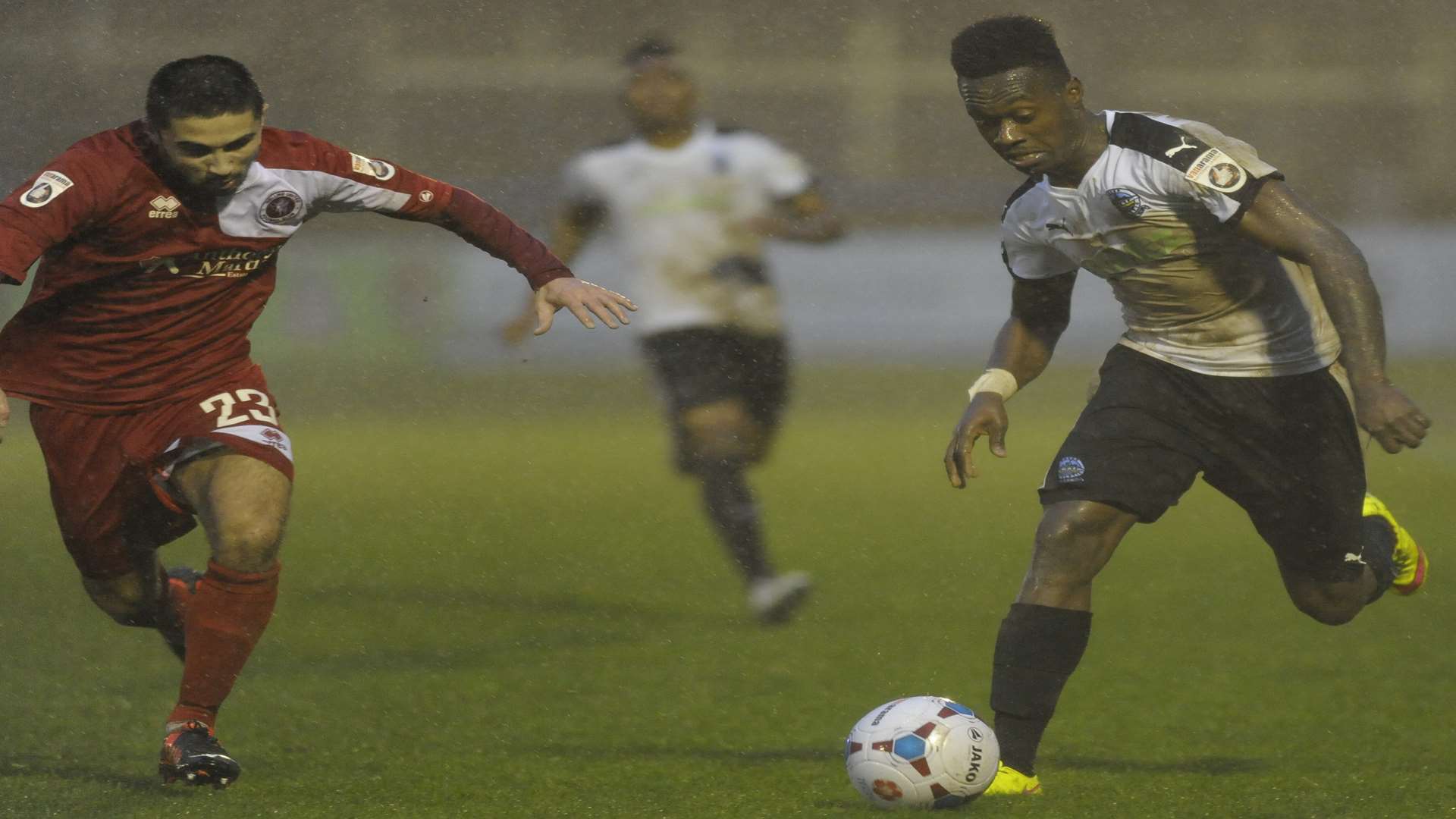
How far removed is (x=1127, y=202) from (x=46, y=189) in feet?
7.59

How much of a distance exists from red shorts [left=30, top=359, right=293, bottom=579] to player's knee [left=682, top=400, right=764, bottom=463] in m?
2.87

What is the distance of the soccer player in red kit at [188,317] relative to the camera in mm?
4168

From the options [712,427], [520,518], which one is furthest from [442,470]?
[712,427]

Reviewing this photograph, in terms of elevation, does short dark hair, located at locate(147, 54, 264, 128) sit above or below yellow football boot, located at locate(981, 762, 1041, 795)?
above

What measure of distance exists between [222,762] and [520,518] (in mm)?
7631

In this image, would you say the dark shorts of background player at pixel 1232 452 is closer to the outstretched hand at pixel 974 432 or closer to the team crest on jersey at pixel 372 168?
the outstretched hand at pixel 974 432

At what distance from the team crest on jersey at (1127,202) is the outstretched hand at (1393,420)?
0.73 meters

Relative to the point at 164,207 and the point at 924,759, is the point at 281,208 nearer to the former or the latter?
the point at 164,207

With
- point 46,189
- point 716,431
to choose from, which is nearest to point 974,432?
point 46,189

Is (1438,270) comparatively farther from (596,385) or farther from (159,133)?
(159,133)

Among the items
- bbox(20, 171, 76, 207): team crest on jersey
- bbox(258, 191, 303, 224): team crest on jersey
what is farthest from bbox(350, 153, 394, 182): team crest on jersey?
bbox(20, 171, 76, 207): team crest on jersey

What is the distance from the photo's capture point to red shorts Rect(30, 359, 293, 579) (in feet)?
14.5

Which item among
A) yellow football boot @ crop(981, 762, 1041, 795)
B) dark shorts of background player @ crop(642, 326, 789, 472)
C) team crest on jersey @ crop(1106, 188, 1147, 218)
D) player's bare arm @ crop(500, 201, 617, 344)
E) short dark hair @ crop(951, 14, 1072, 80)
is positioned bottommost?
yellow football boot @ crop(981, 762, 1041, 795)

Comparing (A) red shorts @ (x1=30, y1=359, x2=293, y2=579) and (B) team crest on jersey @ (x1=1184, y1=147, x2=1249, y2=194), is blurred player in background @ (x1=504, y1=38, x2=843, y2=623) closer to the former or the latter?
(A) red shorts @ (x1=30, y1=359, x2=293, y2=579)
